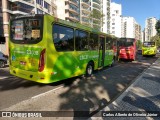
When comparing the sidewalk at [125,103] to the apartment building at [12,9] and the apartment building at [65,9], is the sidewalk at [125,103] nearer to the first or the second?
the apartment building at [12,9]

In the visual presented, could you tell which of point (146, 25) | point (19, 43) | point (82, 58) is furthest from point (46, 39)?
point (146, 25)

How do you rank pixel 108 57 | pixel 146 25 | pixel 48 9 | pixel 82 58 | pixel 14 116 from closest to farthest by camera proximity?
pixel 14 116
pixel 82 58
pixel 108 57
pixel 48 9
pixel 146 25

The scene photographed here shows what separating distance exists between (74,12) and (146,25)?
148173 millimetres

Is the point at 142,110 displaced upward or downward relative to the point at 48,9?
downward

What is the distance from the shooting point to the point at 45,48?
6.57m

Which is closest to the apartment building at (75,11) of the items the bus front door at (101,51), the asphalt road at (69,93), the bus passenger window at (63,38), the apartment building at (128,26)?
the bus front door at (101,51)

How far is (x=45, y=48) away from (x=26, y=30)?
1202mm

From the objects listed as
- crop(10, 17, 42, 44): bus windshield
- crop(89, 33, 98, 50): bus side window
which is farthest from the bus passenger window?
crop(89, 33, 98, 50): bus side window

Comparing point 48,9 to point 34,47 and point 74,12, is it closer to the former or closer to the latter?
point 74,12

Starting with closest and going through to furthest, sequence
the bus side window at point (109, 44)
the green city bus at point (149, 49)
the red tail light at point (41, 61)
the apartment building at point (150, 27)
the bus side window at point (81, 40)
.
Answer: the red tail light at point (41, 61)
the bus side window at point (81, 40)
the bus side window at point (109, 44)
the green city bus at point (149, 49)
the apartment building at point (150, 27)

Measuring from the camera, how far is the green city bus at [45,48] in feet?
21.7

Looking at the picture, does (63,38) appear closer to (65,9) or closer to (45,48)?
(45,48)

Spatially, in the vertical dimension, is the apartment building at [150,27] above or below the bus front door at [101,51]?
above

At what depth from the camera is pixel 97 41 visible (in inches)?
425
